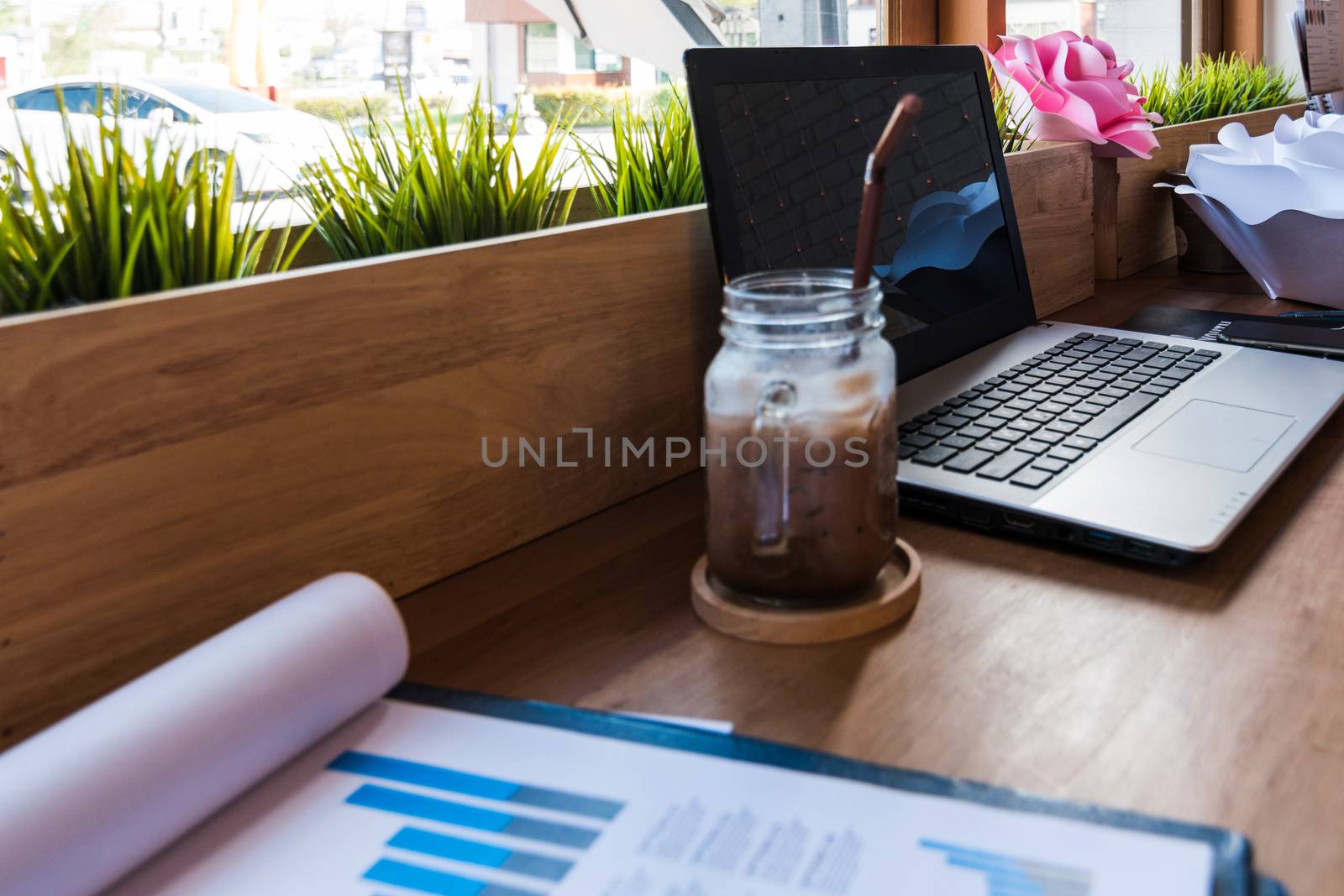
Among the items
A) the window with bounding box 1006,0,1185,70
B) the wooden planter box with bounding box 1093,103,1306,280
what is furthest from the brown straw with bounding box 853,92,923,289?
the window with bounding box 1006,0,1185,70

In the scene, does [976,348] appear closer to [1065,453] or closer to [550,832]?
[1065,453]

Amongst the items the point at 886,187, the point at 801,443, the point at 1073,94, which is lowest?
the point at 801,443

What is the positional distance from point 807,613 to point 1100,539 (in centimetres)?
19

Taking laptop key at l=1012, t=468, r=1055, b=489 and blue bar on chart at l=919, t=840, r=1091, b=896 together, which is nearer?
blue bar on chart at l=919, t=840, r=1091, b=896

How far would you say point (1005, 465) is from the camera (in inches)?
27.9

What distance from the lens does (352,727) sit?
494 millimetres

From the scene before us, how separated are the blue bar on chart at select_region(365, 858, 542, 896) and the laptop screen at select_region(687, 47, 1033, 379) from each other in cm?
44

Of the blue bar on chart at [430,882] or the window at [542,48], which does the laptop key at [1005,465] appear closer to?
the blue bar on chart at [430,882]

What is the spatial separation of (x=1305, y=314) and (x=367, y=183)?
3.13ft

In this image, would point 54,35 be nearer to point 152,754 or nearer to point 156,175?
point 156,175

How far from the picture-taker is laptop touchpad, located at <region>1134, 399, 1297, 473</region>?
722 millimetres

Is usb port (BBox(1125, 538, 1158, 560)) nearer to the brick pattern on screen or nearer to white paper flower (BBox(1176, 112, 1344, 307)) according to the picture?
the brick pattern on screen

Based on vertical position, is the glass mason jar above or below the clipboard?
above

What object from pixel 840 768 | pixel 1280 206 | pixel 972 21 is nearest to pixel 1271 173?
pixel 1280 206
